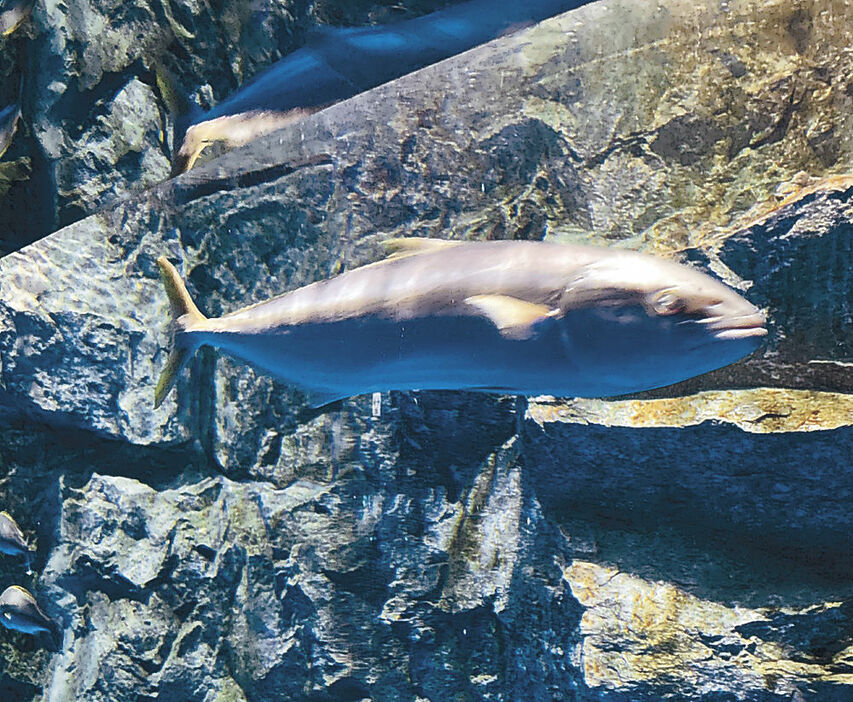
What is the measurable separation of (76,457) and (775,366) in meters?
4.21

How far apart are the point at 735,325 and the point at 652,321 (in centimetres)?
18

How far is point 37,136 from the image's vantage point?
4.38 m

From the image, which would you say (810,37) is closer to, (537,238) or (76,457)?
(537,238)

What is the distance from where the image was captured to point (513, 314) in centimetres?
171

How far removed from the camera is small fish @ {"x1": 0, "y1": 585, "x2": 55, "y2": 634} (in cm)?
423

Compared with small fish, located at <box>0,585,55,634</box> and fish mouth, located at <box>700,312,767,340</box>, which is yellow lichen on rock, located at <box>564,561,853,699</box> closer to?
fish mouth, located at <box>700,312,767,340</box>

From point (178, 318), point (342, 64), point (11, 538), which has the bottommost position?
point (11, 538)

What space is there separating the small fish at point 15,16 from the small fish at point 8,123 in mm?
450

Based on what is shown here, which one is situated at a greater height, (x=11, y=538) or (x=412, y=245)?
(x=412, y=245)

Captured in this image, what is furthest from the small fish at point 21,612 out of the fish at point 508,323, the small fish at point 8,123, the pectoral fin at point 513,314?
the pectoral fin at point 513,314

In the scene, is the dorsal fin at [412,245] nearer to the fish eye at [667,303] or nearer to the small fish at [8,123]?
the fish eye at [667,303]

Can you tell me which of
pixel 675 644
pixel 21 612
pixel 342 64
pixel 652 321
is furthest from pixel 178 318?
pixel 21 612

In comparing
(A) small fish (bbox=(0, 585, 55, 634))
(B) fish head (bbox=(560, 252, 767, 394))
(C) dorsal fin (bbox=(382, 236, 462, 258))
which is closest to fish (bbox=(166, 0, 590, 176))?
(C) dorsal fin (bbox=(382, 236, 462, 258))

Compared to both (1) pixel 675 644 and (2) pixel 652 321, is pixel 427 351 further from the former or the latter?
(1) pixel 675 644
